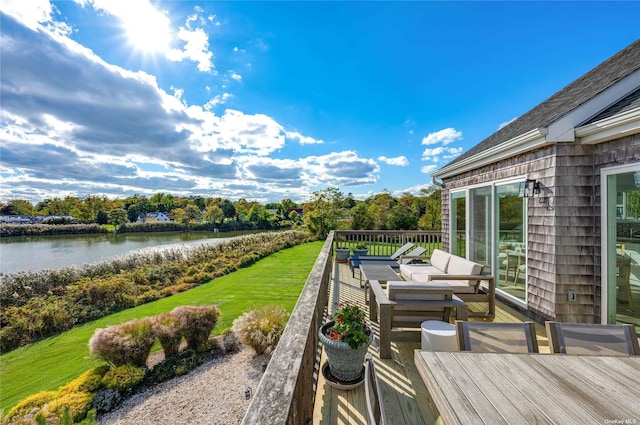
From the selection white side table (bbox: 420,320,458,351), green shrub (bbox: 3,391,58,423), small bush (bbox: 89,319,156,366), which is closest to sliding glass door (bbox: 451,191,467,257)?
white side table (bbox: 420,320,458,351)

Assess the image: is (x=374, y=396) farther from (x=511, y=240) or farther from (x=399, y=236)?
(x=399, y=236)

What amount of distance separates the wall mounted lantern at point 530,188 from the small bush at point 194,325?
5.40 meters

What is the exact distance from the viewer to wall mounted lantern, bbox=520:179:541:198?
3682mm

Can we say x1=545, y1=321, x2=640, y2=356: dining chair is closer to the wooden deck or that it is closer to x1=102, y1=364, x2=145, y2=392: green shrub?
the wooden deck

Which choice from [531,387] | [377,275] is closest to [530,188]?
[377,275]

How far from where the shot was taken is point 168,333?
4352 millimetres

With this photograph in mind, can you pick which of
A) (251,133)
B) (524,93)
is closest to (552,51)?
(524,93)

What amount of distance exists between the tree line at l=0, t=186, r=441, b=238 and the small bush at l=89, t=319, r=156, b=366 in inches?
551

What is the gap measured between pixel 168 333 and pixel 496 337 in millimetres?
4629

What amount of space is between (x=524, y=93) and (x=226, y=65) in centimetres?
975

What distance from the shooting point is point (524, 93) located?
8.47 metres

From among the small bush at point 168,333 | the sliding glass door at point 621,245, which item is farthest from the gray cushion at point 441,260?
the small bush at point 168,333

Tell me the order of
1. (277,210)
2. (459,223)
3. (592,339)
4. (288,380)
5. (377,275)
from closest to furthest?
(288,380)
(592,339)
(377,275)
(459,223)
(277,210)

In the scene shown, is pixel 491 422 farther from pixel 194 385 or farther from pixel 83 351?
pixel 83 351
